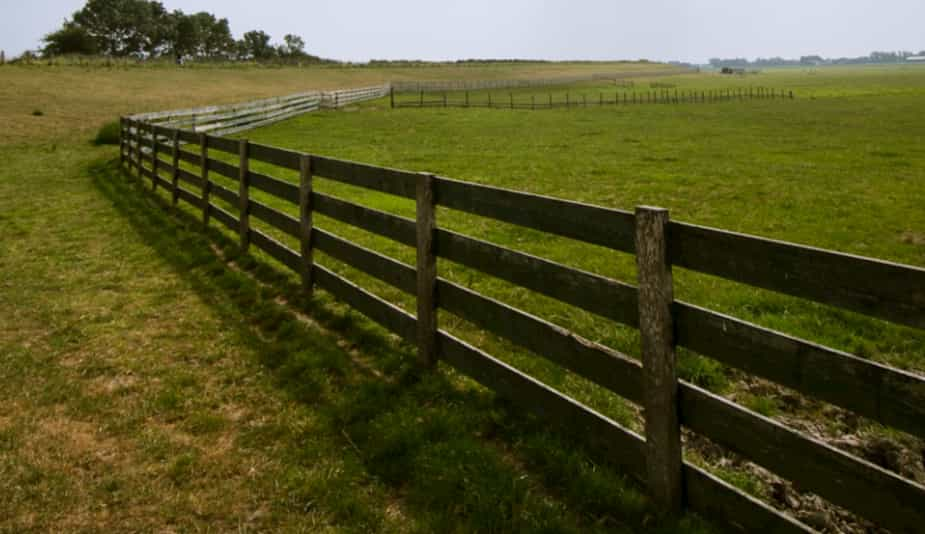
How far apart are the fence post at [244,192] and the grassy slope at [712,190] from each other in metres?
1.68

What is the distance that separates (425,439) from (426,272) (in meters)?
1.36

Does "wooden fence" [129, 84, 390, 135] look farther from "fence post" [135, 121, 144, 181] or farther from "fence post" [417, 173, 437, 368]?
"fence post" [417, 173, 437, 368]

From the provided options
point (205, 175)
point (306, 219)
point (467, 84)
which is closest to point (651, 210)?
point (306, 219)

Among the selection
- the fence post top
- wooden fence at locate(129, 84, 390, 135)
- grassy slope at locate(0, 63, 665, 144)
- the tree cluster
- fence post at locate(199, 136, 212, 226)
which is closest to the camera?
the fence post top

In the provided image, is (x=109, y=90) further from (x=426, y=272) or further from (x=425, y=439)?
(x=425, y=439)

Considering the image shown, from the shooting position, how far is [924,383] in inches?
96.0

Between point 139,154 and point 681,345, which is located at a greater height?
point 139,154

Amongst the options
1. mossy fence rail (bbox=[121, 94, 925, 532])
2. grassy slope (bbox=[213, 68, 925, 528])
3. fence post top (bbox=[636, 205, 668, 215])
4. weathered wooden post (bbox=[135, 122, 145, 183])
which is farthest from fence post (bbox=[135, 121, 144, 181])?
fence post top (bbox=[636, 205, 668, 215])

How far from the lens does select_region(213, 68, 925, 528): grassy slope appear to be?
538 centimetres

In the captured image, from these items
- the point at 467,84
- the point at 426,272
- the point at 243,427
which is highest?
the point at 467,84

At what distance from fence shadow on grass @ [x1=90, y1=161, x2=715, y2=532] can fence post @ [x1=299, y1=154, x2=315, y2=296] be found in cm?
21

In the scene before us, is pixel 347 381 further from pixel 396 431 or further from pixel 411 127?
pixel 411 127

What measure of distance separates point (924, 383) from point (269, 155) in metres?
7.27

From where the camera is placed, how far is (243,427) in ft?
15.6
